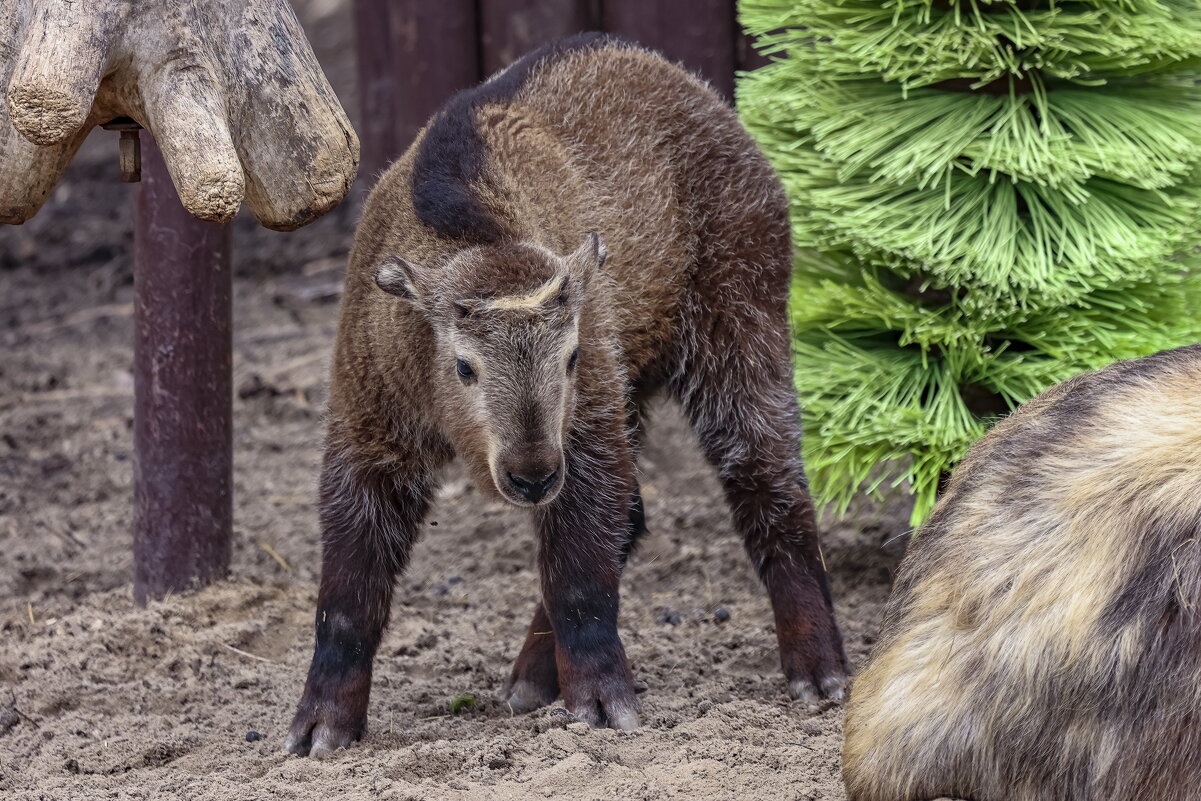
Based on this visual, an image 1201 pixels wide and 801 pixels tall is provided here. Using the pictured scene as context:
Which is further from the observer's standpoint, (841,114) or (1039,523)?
(841,114)

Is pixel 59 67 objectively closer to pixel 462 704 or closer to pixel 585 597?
pixel 585 597

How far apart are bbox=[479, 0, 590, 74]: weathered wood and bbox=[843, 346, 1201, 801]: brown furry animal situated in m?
4.94

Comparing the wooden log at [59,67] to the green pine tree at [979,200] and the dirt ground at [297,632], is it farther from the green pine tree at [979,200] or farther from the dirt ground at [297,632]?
the green pine tree at [979,200]

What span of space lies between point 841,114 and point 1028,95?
68cm

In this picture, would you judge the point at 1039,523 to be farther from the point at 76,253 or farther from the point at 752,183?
the point at 76,253

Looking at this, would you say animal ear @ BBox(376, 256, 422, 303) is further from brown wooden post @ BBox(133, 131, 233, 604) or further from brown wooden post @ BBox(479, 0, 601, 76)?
brown wooden post @ BBox(479, 0, 601, 76)

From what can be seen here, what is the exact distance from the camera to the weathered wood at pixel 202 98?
3.18 meters

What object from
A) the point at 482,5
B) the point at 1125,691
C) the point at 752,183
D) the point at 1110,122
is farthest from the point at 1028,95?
the point at 482,5

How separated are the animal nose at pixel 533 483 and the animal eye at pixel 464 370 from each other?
0.34 metres

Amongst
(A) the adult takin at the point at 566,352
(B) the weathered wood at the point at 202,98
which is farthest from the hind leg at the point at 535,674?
(B) the weathered wood at the point at 202,98

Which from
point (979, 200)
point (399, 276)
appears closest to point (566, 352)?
point (399, 276)

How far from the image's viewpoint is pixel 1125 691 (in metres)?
2.88

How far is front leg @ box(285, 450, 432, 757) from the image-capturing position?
4.30 meters

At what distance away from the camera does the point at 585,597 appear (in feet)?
14.4
